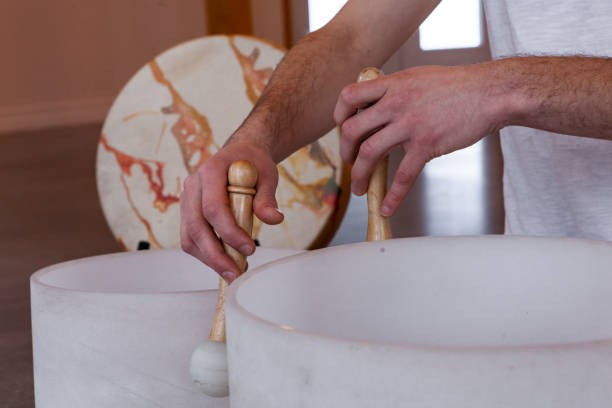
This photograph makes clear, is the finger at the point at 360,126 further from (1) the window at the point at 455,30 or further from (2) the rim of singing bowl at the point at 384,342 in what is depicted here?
(1) the window at the point at 455,30

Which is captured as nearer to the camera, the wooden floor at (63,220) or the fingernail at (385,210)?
the fingernail at (385,210)

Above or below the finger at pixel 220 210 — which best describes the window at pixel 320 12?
above

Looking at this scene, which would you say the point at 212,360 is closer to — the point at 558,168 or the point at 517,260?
the point at 517,260

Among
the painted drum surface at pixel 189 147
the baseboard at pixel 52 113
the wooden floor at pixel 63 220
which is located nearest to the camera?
the wooden floor at pixel 63 220

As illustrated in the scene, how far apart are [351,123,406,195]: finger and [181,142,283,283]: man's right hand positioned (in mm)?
85

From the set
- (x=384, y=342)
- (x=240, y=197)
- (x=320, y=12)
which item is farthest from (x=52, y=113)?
(x=384, y=342)

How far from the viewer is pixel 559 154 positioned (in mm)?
1229

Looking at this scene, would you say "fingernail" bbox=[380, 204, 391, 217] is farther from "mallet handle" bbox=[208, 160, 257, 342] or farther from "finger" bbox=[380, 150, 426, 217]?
"mallet handle" bbox=[208, 160, 257, 342]

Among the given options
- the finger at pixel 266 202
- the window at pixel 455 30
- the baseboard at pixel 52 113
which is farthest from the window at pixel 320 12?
the finger at pixel 266 202

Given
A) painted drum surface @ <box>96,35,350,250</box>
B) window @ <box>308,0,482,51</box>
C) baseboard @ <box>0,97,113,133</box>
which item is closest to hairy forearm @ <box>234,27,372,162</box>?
painted drum surface @ <box>96,35,350,250</box>

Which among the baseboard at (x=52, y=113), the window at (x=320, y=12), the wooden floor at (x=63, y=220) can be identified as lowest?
the wooden floor at (x=63, y=220)

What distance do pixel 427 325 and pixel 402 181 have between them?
19 centimetres

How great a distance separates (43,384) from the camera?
0.81 meters

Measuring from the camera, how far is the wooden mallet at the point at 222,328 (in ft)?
2.06
